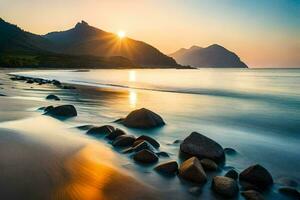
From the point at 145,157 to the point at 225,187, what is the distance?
3.18m

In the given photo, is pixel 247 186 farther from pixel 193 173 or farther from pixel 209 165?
pixel 209 165

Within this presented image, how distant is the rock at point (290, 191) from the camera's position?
9367 mm

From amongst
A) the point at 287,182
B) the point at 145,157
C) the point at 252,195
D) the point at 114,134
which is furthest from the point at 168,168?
the point at 114,134

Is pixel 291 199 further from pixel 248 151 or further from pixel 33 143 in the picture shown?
pixel 33 143

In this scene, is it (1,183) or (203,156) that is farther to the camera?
(203,156)

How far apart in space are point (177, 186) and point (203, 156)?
9.91 ft

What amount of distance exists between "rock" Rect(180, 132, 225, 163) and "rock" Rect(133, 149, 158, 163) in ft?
5.19

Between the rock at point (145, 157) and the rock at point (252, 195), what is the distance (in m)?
3.39

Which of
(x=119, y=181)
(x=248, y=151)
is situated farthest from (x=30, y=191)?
(x=248, y=151)

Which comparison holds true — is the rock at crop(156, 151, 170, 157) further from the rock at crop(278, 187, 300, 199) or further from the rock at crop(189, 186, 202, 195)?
the rock at crop(278, 187, 300, 199)

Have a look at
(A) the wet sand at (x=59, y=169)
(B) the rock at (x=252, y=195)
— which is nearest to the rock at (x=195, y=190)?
(A) the wet sand at (x=59, y=169)

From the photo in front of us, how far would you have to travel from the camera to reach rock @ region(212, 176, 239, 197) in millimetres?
8902

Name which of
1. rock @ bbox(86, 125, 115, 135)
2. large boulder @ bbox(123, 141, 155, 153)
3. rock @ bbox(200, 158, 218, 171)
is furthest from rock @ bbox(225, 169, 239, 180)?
rock @ bbox(86, 125, 115, 135)

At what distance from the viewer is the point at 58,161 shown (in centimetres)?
1069
